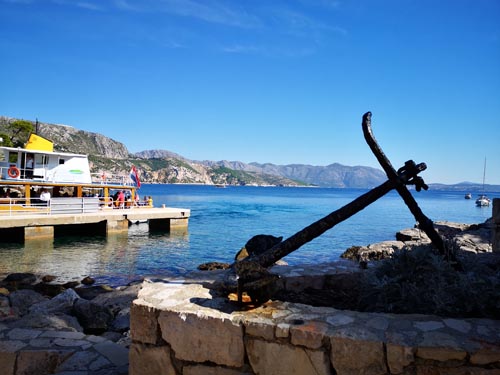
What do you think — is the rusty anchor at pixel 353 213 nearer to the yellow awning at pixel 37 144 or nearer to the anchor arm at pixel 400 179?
the anchor arm at pixel 400 179

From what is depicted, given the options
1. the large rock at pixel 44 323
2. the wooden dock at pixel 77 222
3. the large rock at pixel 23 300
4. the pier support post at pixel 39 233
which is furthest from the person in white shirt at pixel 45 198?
the large rock at pixel 44 323

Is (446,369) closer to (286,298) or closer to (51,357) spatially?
(286,298)

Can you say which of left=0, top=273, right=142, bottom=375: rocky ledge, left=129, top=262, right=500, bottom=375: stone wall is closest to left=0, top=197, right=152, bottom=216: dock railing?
left=0, top=273, right=142, bottom=375: rocky ledge

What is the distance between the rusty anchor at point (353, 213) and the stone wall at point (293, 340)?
Answer: 22 cm

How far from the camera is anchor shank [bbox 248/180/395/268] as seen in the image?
3.58m

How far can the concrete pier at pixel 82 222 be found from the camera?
67.2ft

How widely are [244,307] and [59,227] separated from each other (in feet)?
77.9

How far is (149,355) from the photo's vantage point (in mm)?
3355

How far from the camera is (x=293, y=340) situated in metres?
2.87

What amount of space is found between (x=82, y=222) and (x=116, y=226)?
2.25 m

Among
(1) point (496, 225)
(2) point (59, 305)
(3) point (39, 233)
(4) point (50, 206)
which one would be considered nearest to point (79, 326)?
(2) point (59, 305)

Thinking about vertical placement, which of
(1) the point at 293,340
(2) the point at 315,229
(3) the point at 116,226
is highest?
(2) the point at 315,229

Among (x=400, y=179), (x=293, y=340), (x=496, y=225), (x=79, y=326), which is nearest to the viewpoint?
(x=293, y=340)

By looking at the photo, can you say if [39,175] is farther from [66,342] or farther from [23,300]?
[66,342]
